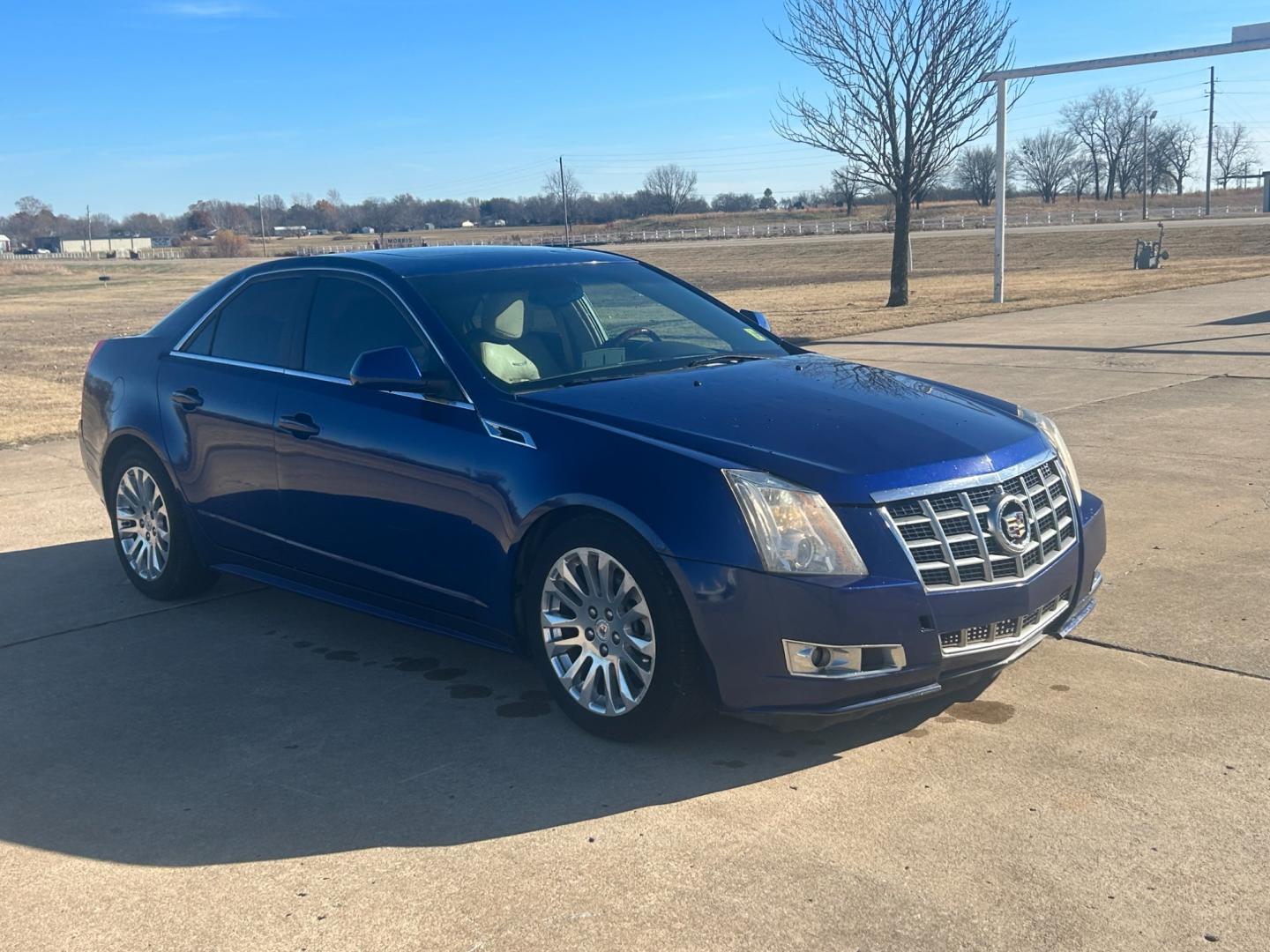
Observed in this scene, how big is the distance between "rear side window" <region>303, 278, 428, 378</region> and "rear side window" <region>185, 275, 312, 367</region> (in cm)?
14

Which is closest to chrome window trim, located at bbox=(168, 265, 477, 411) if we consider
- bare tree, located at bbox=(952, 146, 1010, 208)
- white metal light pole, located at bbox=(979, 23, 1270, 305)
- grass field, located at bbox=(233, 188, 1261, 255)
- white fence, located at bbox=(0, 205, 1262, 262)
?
white metal light pole, located at bbox=(979, 23, 1270, 305)

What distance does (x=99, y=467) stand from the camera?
661 centimetres

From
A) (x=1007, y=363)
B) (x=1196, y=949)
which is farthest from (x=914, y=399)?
(x=1007, y=363)

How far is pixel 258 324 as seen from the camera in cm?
579

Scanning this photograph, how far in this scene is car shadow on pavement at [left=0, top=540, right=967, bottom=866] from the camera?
3807mm

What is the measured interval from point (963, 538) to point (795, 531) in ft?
1.83

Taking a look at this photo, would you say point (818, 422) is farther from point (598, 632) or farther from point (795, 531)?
point (598, 632)

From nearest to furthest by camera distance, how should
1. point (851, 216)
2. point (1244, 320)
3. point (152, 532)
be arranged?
point (152, 532) → point (1244, 320) → point (851, 216)

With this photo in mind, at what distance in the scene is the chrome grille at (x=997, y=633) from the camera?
3.94m

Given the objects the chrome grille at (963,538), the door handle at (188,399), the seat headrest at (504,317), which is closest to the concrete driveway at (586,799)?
the chrome grille at (963,538)

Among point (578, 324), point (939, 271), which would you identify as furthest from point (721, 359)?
point (939, 271)

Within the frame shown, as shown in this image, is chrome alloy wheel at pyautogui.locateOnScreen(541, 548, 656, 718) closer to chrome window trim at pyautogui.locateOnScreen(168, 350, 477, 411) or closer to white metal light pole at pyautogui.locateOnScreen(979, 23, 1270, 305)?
chrome window trim at pyautogui.locateOnScreen(168, 350, 477, 411)

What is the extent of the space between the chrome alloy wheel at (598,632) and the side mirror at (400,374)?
0.91 m

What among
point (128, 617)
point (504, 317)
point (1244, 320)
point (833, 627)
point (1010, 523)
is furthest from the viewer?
point (1244, 320)
